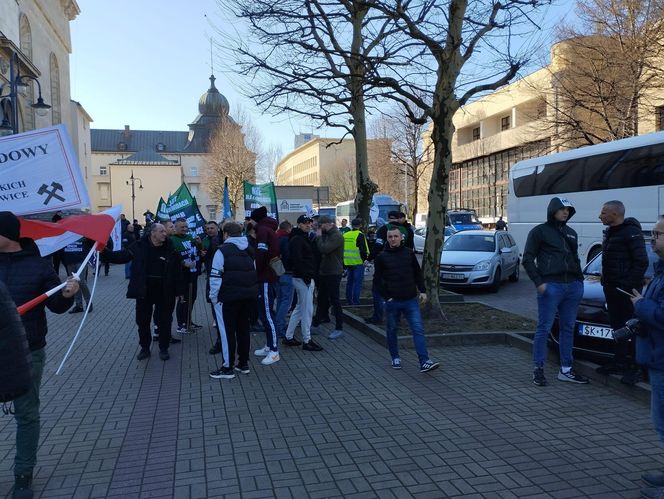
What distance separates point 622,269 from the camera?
580cm

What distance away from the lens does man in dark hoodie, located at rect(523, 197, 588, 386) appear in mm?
6035

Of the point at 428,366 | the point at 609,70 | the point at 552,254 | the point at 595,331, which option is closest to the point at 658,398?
the point at 552,254

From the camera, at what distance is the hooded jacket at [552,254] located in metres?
6.03

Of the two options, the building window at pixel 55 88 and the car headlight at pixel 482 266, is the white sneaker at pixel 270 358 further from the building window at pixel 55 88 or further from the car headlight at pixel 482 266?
the building window at pixel 55 88

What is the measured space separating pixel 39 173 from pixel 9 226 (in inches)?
45.1

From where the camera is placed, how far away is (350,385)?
6383 mm

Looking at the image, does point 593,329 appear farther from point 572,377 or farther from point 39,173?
point 39,173

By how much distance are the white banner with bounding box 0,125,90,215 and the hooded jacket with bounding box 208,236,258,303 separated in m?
1.95

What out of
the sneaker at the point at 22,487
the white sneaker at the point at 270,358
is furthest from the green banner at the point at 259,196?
the sneaker at the point at 22,487

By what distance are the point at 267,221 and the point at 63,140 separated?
3.54 meters

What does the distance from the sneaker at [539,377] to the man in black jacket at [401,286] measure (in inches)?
43.8

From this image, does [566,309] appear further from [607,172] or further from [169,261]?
[607,172]

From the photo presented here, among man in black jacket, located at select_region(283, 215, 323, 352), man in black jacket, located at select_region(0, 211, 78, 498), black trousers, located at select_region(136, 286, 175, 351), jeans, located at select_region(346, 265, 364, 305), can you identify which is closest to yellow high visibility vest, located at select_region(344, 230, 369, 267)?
jeans, located at select_region(346, 265, 364, 305)

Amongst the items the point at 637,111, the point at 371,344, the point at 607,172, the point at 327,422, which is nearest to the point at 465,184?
the point at 637,111
